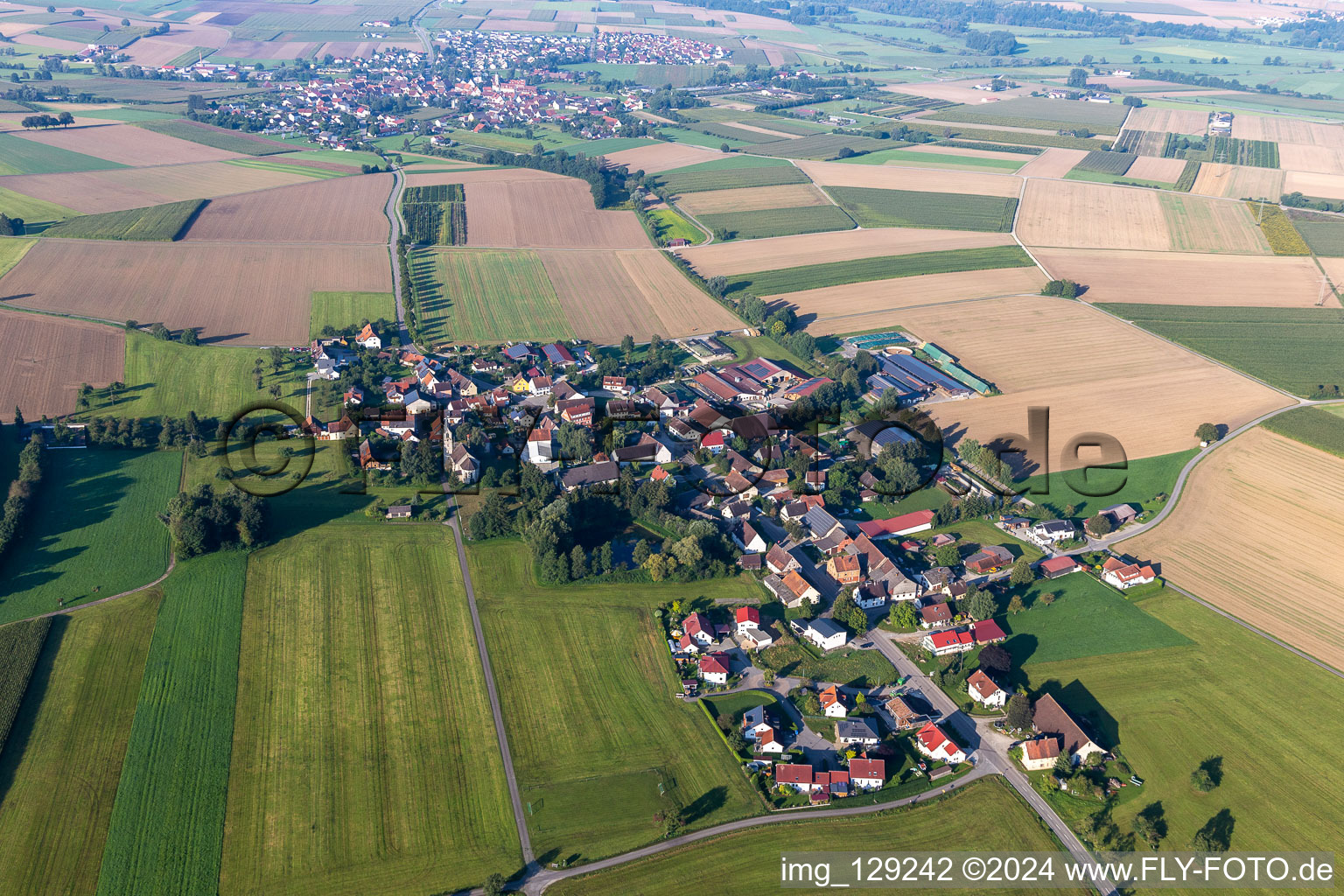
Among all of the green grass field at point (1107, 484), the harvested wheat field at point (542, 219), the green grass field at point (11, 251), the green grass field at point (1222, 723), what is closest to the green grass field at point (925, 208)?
the harvested wheat field at point (542, 219)

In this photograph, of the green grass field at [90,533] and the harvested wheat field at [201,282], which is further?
the harvested wheat field at [201,282]

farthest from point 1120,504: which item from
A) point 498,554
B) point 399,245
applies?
point 399,245

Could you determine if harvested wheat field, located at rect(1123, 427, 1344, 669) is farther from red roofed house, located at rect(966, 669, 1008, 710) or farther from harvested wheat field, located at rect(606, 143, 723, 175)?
harvested wheat field, located at rect(606, 143, 723, 175)

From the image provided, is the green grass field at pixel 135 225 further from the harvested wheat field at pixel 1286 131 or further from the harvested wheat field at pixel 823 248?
the harvested wheat field at pixel 1286 131

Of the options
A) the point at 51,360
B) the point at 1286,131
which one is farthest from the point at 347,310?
the point at 1286,131

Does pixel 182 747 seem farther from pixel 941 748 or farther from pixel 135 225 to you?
pixel 135 225

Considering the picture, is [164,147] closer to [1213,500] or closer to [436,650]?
[436,650]

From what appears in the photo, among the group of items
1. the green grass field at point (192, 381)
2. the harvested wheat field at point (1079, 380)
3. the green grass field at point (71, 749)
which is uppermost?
the green grass field at point (192, 381)
